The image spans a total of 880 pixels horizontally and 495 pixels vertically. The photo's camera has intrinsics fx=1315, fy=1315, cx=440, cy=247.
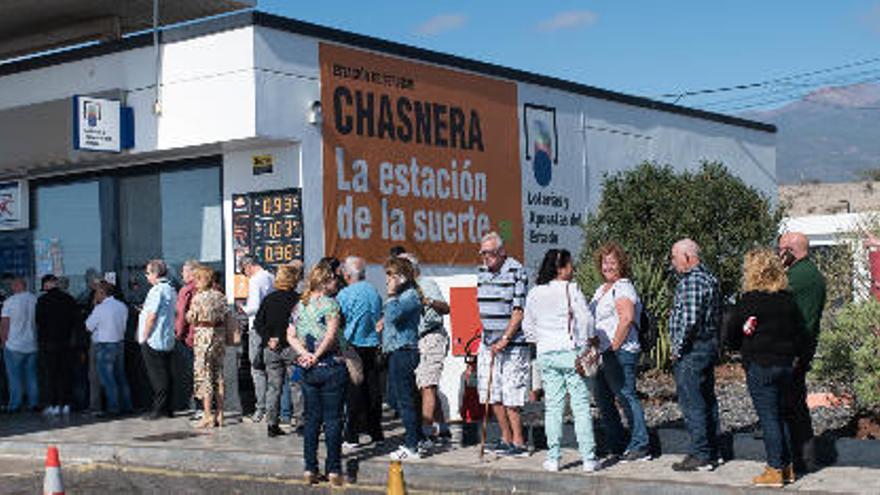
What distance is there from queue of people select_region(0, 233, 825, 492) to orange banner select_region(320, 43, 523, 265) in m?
3.42

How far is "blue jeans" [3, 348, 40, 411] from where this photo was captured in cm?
1698

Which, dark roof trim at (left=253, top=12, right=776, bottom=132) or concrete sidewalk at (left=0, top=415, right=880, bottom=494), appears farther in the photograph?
dark roof trim at (left=253, top=12, right=776, bottom=132)

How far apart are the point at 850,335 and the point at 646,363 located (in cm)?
679

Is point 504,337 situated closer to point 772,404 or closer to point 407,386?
point 407,386

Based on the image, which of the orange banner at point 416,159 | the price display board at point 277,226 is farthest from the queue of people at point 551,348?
the orange banner at point 416,159

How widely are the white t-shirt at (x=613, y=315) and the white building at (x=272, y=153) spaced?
265cm

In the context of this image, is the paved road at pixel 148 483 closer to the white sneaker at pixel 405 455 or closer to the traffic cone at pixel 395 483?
the white sneaker at pixel 405 455

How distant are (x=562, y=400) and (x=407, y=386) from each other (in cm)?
151

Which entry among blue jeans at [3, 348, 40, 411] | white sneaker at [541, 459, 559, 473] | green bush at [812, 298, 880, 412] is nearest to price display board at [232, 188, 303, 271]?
blue jeans at [3, 348, 40, 411]

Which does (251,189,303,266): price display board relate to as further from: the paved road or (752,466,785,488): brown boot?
(752,466,785,488): brown boot

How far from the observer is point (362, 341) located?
1209cm

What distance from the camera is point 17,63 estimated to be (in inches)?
703

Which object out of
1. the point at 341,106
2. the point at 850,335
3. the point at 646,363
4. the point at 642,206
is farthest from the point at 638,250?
the point at 850,335

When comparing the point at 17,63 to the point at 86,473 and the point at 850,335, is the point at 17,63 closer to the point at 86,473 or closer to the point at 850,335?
the point at 86,473
